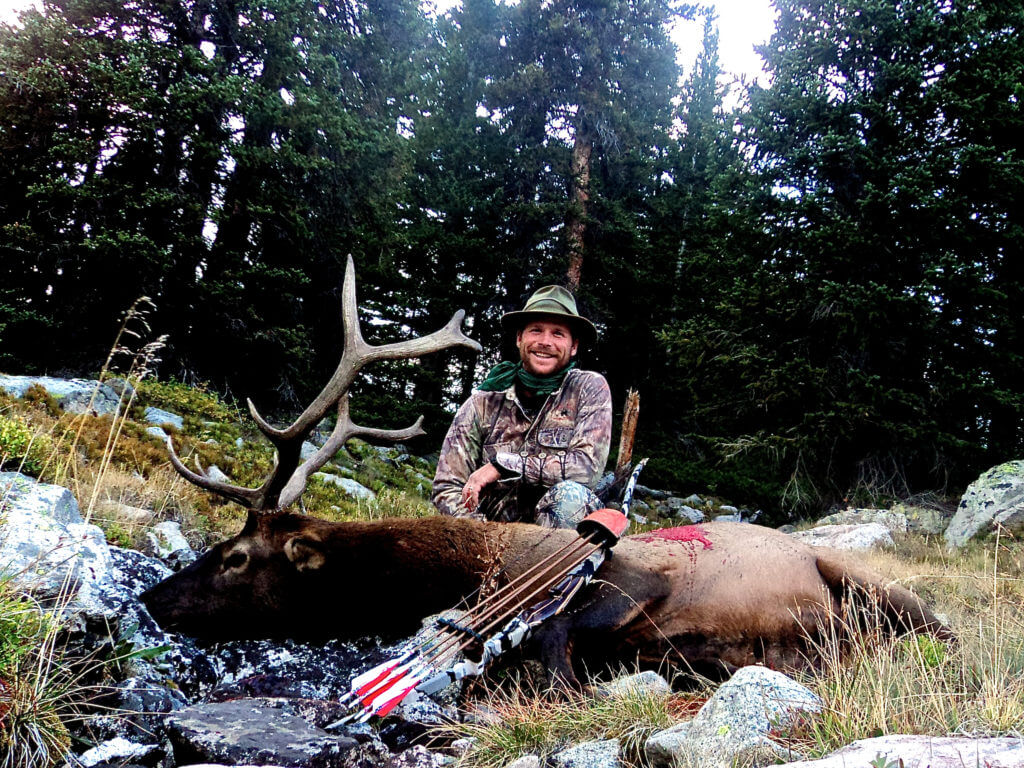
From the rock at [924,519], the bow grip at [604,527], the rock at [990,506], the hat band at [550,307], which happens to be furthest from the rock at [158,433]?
the rock at [924,519]

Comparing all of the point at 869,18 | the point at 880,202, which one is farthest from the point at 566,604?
the point at 869,18

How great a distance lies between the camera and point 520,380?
4594 millimetres

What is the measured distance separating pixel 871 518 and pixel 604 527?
8.69 meters

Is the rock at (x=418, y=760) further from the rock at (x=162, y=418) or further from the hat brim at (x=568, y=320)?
the rock at (x=162, y=418)

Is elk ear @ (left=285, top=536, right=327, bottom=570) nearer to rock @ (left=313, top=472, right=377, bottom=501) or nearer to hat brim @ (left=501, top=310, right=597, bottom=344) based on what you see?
hat brim @ (left=501, top=310, right=597, bottom=344)

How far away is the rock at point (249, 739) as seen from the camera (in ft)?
6.88

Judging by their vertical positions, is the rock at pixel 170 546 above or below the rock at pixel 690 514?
above

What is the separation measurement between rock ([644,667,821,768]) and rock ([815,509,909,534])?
839 cm

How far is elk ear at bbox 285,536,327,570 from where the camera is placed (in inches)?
137

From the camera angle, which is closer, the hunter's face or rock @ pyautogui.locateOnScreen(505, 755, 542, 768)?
rock @ pyautogui.locateOnScreen(505, 755, 542, 768)

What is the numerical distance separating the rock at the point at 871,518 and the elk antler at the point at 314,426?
786 centimetres

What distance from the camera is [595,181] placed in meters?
16.0

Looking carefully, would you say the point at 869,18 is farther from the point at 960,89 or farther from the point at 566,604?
the point at 566,604

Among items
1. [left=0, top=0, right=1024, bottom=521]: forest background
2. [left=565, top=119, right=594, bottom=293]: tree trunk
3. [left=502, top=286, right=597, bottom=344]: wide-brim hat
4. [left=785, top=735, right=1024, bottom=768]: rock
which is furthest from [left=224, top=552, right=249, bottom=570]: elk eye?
[left=565, top=119, right=594, bottom=293]: tree trunk
